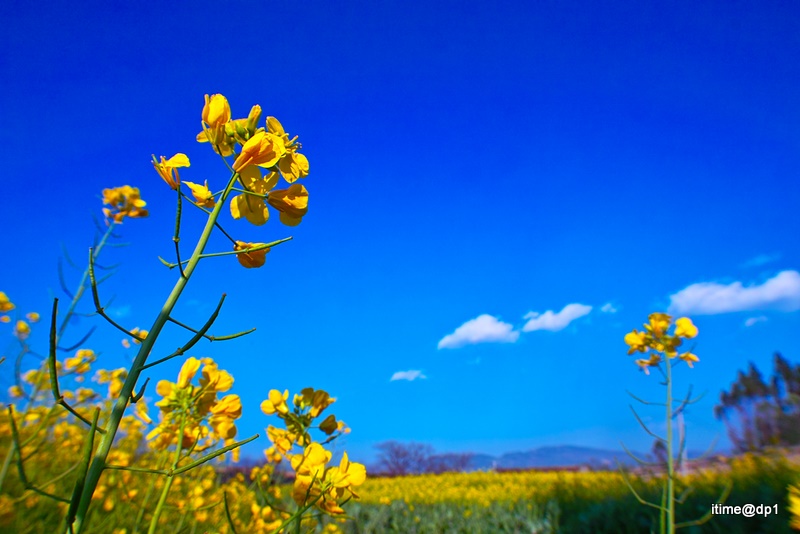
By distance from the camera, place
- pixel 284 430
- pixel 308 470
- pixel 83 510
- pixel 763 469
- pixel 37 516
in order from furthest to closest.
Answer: pixel 763 469, pixel 37 516, pixel 284 430, pixel 308 470, pixel 83 510

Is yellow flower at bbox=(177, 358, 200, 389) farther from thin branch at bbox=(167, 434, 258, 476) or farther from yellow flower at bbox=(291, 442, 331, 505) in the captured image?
thin branch at bbox=(167, 434, 258, 476)

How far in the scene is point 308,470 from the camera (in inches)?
46.9

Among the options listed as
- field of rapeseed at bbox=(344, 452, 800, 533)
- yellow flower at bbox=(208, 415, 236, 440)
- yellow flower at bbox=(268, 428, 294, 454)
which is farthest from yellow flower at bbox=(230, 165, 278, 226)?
field of rapeseed at bbox=(344, 452, 800, 533)

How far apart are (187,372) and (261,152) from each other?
81 centimetres

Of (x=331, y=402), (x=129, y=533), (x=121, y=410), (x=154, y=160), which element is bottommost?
(x=129, y=533)

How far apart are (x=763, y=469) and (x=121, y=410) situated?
16.8ft

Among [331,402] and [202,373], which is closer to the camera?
[202,373]

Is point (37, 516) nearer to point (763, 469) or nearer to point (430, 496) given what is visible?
A: point (430, 496)

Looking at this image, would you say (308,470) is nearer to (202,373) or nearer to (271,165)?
(202,373)

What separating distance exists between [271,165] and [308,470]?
802mm

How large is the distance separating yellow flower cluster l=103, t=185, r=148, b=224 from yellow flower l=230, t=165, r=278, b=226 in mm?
2470

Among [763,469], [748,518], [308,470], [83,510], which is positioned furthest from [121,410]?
[763,469]

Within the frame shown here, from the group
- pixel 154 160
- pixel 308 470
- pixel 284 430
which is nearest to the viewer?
pixel 154 160

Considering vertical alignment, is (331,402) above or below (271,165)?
below
